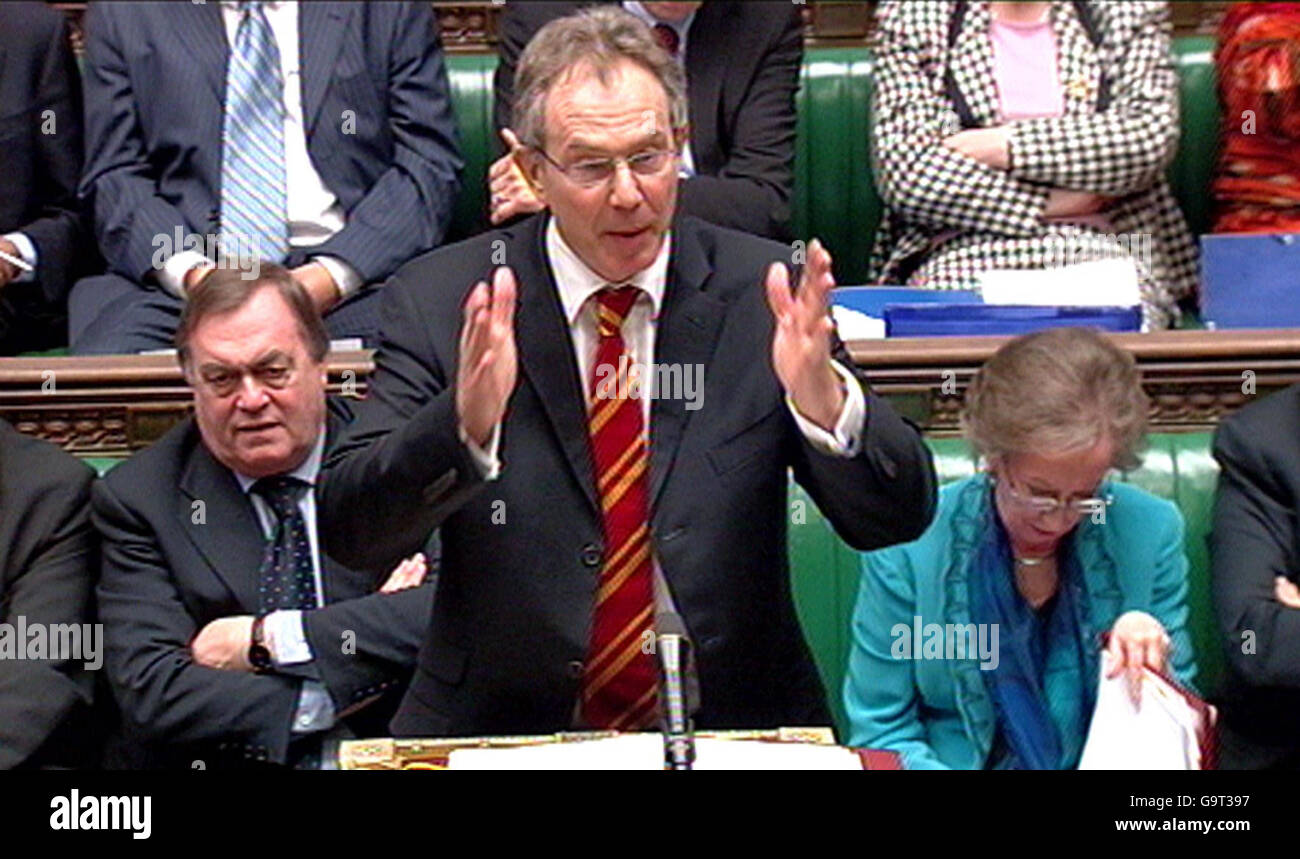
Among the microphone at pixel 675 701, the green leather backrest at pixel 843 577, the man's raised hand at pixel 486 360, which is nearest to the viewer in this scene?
the microphone at pixel 675 701

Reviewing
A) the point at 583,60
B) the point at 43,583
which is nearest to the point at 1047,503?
the point at 583,60

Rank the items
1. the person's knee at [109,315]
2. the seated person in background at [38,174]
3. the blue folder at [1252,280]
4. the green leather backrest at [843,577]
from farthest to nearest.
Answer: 1. the seated person in background at [38,174]
2. the person's knee at [109,315]
3. the blue folder at [1252,280]
4. the green leather backrest at [843,577]

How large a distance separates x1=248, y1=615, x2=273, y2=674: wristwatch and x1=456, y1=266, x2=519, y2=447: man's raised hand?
74 centimetres

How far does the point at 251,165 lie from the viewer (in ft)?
12.2

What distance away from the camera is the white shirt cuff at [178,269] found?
3662 mm

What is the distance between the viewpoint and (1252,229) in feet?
12.4

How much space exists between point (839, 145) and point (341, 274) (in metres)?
Answer: 0.94

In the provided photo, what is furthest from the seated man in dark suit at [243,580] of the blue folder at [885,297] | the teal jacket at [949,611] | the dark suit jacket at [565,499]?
the blue folder at [885,297]

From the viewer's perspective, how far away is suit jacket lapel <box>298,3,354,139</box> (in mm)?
3738

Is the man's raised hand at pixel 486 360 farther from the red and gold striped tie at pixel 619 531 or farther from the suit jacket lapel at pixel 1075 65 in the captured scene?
the suit jacket lapel at pixel 1075 65

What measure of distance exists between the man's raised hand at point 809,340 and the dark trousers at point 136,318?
1528mm

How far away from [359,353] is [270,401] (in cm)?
41

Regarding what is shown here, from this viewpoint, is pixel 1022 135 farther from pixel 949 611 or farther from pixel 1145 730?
pixel 1145 730
